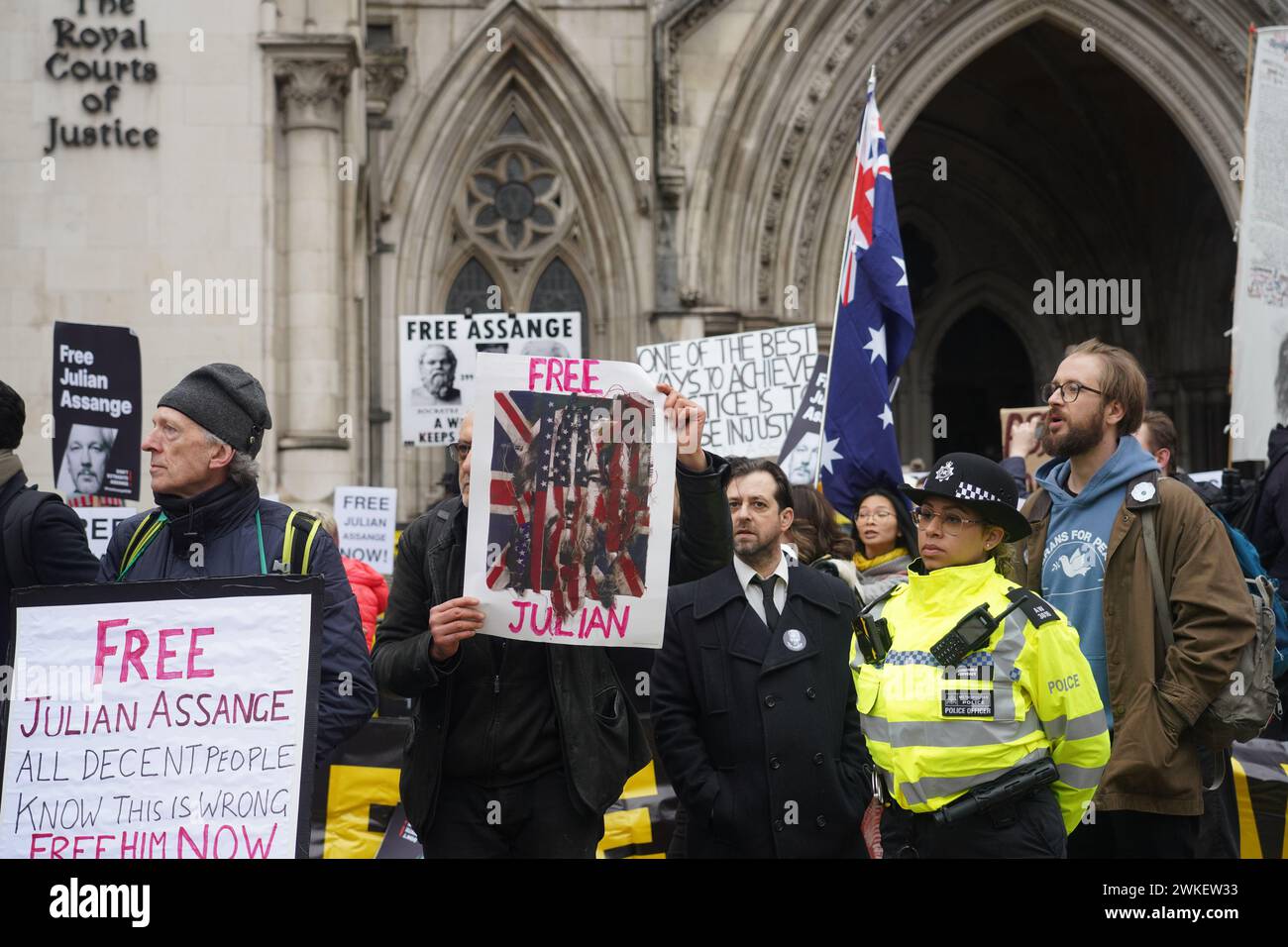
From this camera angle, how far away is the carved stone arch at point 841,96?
56.9ft

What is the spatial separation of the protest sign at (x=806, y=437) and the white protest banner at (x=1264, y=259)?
124 inches

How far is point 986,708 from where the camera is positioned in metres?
3.91

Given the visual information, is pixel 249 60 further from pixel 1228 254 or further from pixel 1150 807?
pixel 1228 254

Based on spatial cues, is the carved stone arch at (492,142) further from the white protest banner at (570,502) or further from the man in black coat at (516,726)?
the white protest banner at (570,502)

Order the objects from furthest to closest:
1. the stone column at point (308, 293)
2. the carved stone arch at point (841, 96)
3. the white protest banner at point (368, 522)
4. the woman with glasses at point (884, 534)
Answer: the carved stone arch at point (841, 96) < the stone column at point (308, 293) < the white protest banner at point (368, 522) < the woman with glasses at point (884, 534)

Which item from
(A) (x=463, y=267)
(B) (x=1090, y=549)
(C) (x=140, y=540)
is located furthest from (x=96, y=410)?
(A) (x=463, y=267)

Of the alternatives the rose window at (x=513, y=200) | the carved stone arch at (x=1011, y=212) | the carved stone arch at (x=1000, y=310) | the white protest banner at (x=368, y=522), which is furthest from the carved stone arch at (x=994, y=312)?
the white protest banner at (x=368, y=522)

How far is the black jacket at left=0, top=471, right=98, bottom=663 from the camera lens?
16.2 ft

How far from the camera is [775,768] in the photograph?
458cm

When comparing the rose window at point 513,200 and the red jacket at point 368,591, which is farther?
the rose window at point 513,200

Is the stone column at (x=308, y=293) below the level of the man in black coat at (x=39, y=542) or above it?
above

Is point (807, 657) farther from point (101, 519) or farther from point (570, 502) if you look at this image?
point (101, 519)

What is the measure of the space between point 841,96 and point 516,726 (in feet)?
48.0
